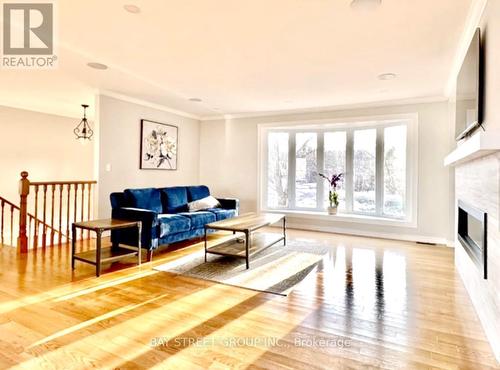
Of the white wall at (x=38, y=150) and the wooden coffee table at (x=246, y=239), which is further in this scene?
the white wall at (x=38, y=150)

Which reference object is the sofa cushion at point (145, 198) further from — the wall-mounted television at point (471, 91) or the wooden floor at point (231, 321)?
the wall-mounted television at point (471, 91)

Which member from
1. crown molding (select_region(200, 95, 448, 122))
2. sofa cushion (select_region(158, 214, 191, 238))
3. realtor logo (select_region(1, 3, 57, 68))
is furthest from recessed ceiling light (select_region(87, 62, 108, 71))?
crown molding (select_region(200, 95, 448, 122))

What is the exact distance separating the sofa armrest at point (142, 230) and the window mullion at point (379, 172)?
3.99 m

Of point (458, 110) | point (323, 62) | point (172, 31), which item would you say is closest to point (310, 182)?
point (323, 62)

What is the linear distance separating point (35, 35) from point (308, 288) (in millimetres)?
3669

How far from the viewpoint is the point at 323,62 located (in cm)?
356

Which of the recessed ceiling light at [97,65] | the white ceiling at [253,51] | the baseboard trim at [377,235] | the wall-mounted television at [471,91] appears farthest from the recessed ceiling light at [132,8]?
the baseboard trim at [377,235]

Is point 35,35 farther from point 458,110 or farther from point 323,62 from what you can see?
point 458,110

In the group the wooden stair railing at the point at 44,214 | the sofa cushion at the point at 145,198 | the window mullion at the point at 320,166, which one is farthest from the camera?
the window mullion at the point at 320,166

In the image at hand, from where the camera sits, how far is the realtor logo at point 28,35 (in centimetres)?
254

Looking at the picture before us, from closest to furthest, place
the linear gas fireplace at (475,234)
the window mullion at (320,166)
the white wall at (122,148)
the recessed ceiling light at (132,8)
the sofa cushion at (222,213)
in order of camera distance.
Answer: the linear gas fireplace at (475,234), the recessed ceiling light at (132,8), the white wall at (122,148), the sofa cushion at (222,213), the window mullion at (320,166)

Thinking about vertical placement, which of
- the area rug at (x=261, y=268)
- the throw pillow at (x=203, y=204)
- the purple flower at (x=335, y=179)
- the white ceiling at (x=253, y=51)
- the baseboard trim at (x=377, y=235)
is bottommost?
the area rug at (x=261, y=268)

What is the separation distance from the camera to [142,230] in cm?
389

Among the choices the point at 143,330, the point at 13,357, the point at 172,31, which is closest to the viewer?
the point at 13,357
